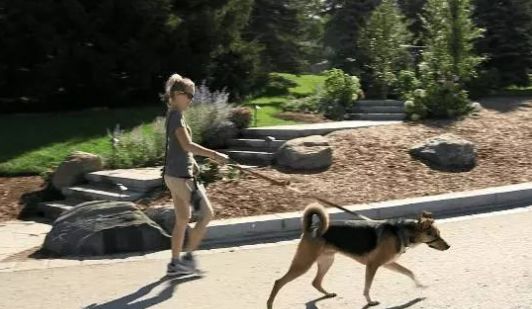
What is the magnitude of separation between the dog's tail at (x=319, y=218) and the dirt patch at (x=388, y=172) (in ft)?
11.0

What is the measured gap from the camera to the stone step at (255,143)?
476 inches

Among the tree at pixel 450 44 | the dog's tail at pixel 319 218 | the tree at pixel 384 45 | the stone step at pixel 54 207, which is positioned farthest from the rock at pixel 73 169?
the tree at pixel 384 45

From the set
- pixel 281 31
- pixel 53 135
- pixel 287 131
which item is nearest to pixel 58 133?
pixel 53 135

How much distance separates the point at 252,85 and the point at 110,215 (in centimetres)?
1157

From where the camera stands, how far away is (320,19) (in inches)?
1671

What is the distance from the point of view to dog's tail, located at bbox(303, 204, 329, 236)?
5.64 meters

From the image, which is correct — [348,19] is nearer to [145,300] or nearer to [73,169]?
[73,169]

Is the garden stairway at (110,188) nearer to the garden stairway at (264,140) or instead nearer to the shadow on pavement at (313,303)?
the garden stairway at (264,140)

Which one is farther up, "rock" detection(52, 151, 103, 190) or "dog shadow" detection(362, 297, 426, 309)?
"rock" detection(52, 151, 103, 190)

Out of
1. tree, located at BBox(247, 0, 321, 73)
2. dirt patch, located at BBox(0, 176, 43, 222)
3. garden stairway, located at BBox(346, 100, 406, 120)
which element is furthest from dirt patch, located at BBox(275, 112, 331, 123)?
tree, located at BBox(247, 0, 321, 73)

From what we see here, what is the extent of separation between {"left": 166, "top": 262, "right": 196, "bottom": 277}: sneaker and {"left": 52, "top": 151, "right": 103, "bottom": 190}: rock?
4475 millimetres

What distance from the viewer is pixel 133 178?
993 centimetres

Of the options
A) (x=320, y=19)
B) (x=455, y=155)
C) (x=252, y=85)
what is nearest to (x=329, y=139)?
(x=455, y=155)

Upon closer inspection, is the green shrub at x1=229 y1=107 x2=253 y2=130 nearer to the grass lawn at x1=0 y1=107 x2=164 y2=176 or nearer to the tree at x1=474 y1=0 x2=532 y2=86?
the grass lawn at x1=0 y1=107 x2=164 y2=176
